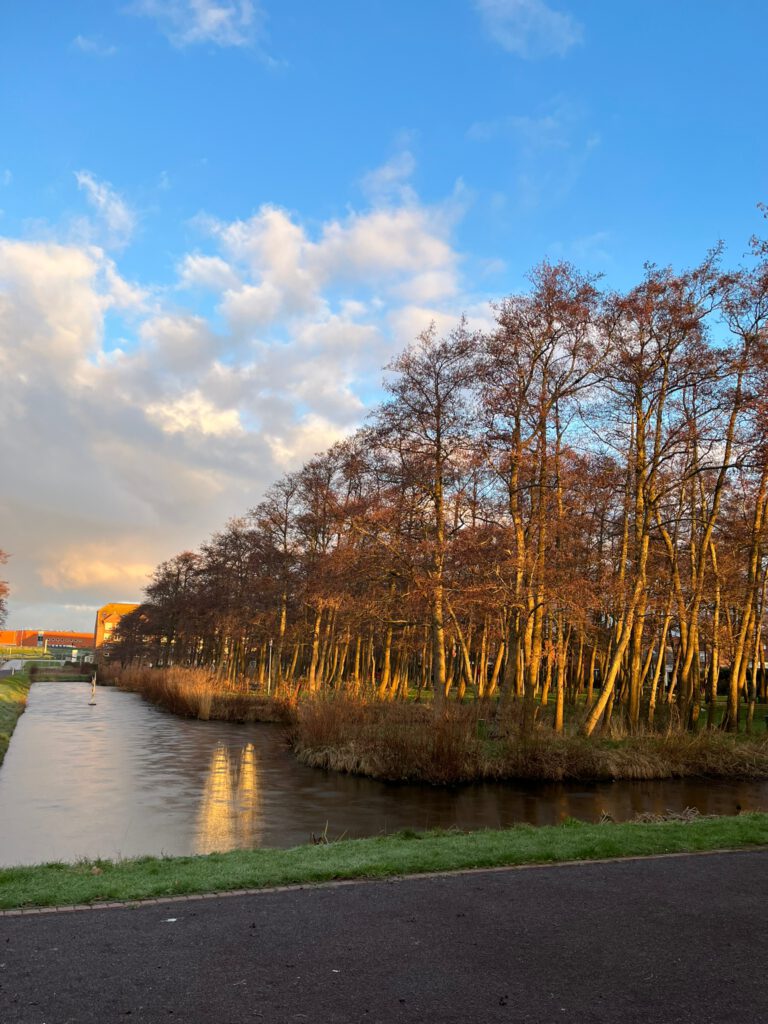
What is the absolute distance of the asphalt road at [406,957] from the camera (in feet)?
15.2

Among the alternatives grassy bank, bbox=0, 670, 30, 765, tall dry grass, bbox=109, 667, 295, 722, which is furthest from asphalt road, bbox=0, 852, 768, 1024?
tall dry grass, bbox=109, 667, 295, 722

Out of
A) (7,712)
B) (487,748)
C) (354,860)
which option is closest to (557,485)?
(487,748)

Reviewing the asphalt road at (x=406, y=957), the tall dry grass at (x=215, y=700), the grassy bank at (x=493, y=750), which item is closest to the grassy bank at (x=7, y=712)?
the tall dry grass at (x=215, y=700)

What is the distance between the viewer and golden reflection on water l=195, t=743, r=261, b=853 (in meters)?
13.4

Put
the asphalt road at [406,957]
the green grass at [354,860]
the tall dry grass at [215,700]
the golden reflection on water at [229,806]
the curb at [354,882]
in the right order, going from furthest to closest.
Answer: the tall dry grass at [215,700], the golden reflection on water at [229,806], the green grass at [354,860], the curb at [354,882], the asphalt road at [406,957]

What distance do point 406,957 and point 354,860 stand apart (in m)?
3.27

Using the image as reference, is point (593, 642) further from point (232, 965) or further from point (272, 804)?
point (232, 965)

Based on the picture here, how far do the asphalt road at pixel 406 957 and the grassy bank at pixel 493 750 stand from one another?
13.4 metres

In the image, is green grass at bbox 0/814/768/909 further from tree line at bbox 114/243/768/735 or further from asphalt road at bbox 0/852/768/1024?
tree line at bbox 114/243/768/735

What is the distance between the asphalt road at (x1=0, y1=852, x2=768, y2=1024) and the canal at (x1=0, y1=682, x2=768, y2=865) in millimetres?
6420

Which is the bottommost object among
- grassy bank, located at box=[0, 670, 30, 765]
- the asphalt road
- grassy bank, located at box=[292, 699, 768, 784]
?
grassy bank, located at box=[0, 670, 30, 765]

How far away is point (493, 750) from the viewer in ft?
71.3

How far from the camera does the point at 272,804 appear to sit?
17.3 m

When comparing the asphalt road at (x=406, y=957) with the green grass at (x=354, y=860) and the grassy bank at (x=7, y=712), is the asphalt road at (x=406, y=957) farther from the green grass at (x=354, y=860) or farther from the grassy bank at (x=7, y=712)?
→ the grassy bank at (x=7, y=712)
